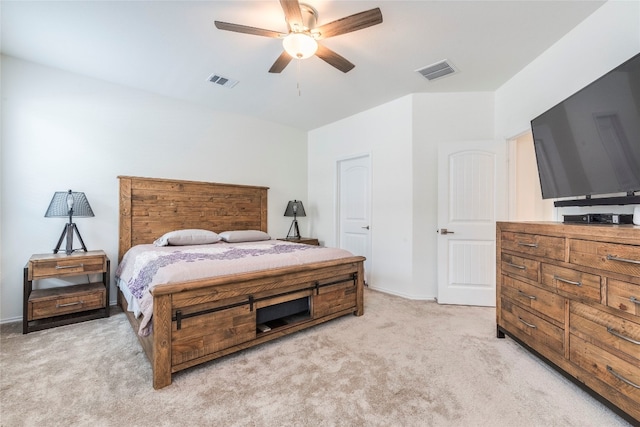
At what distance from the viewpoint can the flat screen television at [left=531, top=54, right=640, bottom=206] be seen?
1.56 m

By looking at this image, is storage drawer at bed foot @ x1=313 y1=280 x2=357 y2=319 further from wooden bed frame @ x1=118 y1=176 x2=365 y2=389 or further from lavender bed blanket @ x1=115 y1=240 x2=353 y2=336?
lavender bed blanket @ x1=115 y1=240 x2=353 y2=336

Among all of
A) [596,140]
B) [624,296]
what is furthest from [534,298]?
[596,140]

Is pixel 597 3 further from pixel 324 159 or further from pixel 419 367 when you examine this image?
pixel 324 159

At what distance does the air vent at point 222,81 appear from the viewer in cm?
315

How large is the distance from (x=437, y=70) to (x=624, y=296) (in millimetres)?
2549

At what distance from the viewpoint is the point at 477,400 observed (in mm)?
1632

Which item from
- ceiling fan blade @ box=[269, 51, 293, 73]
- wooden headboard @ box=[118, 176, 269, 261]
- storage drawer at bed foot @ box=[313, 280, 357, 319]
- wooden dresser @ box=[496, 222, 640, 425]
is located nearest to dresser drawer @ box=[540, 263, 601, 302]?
wooden dresser @ box=[496, 222, 640, 425]

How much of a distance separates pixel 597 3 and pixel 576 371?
8.38ft

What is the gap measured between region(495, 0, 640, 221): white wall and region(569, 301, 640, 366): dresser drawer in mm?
873

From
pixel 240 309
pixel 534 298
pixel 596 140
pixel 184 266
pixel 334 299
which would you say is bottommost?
pixel 334 299

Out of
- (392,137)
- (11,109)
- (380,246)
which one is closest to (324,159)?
(392,137)

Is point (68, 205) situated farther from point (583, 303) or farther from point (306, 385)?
point (583, 303)

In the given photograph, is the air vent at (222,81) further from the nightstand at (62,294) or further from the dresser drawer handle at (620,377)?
the dresser drawer handle at (620,377)

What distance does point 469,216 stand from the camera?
3350mm
